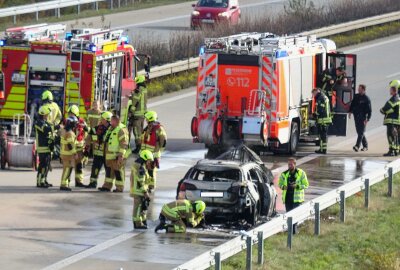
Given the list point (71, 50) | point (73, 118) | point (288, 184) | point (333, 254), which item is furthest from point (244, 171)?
point (71, 50)

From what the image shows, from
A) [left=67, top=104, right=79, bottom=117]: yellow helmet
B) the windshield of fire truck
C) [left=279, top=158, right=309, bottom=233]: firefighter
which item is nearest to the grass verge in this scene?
[left=279, top=158, right=309, bottom=233]: firefighter

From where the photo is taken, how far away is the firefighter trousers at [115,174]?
76.2 ft

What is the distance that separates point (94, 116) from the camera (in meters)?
26.2

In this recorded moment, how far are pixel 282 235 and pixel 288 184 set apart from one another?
33.5 inches

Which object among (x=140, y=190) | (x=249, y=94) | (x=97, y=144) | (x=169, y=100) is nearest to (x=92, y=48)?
(x=249, y=94)

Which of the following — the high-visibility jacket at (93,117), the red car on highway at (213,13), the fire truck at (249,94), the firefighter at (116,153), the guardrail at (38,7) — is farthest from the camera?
the red car on highway at (213,13)

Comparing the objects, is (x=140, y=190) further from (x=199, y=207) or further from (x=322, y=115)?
(x=322, y=115)

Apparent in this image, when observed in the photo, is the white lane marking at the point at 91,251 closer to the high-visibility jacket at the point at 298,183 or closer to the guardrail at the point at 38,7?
the high-visibility jacket at the point at 298,183

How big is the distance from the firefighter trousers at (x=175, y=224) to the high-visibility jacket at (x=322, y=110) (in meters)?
9.42

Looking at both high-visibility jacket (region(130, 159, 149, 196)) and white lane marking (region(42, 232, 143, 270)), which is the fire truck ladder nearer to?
high-visibility jacket (region(130, 159, 149, 196))

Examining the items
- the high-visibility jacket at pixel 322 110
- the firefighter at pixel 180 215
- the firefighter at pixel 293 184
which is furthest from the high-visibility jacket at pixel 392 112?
the firefighter at pixel 180 215

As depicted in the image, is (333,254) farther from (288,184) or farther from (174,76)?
(174,76)

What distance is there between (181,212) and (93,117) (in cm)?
672

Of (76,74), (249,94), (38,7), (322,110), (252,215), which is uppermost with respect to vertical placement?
(38,7)
